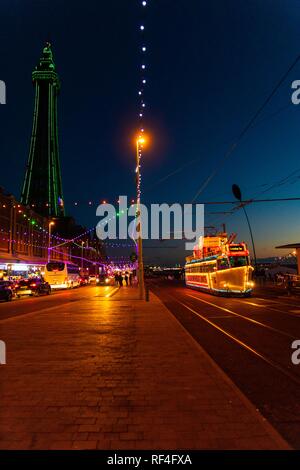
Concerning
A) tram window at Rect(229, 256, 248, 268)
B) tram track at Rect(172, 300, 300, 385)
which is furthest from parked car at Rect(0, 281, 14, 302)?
tram track at Rect(172, 300, 300, 385)

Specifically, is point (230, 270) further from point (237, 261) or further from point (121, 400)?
point (121, 400)

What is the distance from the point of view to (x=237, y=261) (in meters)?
29.3

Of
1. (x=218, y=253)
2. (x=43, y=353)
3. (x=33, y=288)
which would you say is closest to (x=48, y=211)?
(x=33, y=288)

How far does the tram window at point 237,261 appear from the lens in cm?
2927

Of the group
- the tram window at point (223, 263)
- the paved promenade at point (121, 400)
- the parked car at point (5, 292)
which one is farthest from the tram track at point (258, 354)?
the parked car at point (5, 292)

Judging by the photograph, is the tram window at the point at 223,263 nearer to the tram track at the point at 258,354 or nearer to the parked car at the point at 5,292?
the tram track at the point at 258,354

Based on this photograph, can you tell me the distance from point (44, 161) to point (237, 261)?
11710 centimetres

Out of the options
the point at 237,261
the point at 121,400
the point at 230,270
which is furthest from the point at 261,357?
the point at 230,270

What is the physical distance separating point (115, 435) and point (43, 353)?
4.71 meters

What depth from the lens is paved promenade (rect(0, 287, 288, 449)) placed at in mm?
4121

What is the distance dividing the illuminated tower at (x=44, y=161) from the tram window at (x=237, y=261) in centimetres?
10421

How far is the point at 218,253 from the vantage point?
32.1 meters

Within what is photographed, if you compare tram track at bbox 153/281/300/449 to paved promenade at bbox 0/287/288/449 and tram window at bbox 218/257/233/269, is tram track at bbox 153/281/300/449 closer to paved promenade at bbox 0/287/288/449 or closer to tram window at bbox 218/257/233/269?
paved promenade at bbox 0/287/288/449
